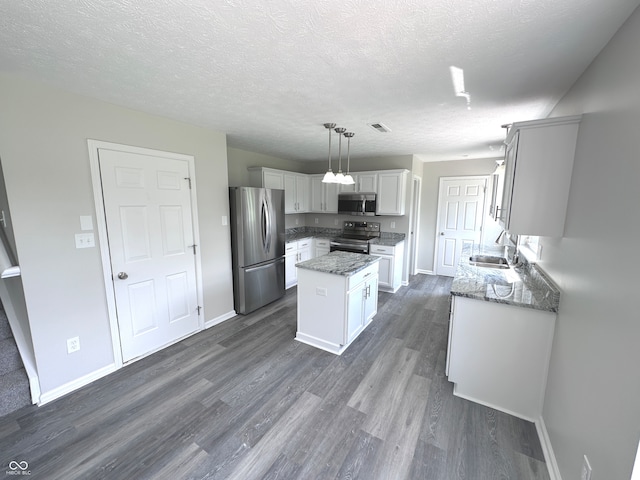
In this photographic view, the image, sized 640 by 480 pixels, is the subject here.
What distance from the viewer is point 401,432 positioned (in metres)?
1.83

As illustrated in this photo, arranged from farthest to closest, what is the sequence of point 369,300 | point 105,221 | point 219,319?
point 219,319, point 369,300, point 105,221

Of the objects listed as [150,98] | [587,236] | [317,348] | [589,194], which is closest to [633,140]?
[589,194]

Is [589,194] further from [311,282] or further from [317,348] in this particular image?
[317,348]

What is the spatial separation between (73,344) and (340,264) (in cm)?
249

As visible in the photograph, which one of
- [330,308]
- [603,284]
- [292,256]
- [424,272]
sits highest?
[603,284]

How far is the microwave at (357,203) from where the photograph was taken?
4725 millimetres

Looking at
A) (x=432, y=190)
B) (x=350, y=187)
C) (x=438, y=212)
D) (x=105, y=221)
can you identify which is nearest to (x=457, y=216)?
(x=438, y=212)

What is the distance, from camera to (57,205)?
6.60ft

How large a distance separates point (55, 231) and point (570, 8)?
11.0 feet

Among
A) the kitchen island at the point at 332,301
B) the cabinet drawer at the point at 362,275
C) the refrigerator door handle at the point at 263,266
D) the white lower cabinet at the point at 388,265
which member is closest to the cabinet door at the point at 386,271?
the white lower cabinet at the point at 388,265

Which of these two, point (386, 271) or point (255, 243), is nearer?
point (255, 243)

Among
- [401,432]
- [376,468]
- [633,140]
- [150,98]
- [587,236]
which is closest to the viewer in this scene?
[633,140]

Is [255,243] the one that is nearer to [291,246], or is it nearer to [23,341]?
[291,246]

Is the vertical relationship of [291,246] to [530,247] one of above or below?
below
